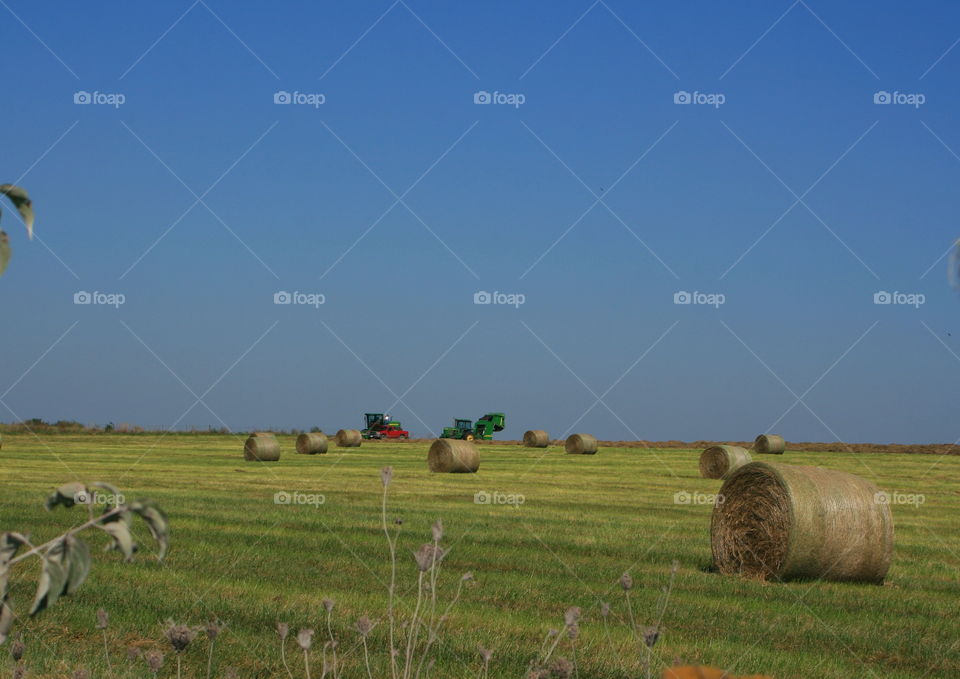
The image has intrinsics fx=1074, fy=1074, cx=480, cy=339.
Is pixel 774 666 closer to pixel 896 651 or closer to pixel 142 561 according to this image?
pixel 896 651

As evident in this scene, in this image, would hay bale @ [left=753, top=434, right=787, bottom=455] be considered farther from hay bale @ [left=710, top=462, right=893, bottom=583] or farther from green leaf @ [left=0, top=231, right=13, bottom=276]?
green leaf @ [left=0, top=231, right=13, bottom=276]

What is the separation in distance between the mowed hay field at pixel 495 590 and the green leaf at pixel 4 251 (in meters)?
4.82

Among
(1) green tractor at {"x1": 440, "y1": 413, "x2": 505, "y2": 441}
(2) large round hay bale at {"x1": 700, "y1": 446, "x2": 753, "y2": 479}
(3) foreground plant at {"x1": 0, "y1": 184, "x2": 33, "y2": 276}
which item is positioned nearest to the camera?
(3) foreground plant at {"x1": 0, "y1": 184, "x2": 33, "y2": 276}

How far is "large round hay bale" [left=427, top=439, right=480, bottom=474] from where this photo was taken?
110ft

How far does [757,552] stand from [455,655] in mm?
7395

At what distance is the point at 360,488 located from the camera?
973 inches

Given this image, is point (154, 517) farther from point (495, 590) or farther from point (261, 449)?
point (261, 449)

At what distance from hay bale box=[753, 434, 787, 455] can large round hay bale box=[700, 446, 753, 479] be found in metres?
17.8

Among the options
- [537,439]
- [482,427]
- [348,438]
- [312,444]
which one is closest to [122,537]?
[312,444]

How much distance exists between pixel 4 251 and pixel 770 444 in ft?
172

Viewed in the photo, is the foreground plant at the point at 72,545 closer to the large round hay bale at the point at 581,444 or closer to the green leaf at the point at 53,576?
the green leaf at the point at 53,576

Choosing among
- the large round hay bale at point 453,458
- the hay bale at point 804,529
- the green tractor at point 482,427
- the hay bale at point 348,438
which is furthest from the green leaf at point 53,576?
the green tractor at point 482,427

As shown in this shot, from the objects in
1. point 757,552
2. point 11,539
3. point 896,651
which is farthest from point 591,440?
point 11,539

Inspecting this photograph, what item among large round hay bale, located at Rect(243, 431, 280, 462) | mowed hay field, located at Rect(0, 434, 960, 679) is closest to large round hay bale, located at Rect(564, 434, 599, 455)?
large round hay bale, located at Rect(243, 431, 280, 462)
